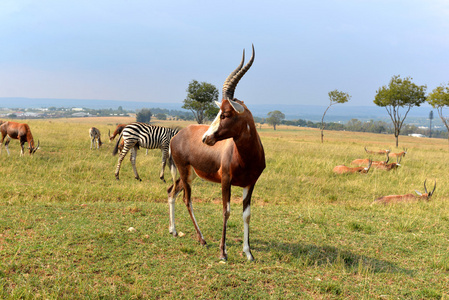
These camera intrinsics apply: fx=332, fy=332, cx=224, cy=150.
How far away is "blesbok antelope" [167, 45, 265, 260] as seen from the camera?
469cm

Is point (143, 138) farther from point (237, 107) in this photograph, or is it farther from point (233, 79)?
point (237, 107)

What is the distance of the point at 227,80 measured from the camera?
190 inches

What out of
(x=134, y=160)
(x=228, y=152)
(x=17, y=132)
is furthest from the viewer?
(x=17, y=132)

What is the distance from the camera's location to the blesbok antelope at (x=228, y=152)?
4.69 metres

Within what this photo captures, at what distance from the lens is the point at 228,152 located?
509 centimetres

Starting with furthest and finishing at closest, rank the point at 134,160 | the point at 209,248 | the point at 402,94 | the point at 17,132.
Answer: the point at 402,94, the point at 17,132, the point at 134,160, the point at 209,248

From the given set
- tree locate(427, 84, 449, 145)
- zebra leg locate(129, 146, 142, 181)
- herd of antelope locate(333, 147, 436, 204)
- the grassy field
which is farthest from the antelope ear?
tree locate(427, 84, 449, 145)

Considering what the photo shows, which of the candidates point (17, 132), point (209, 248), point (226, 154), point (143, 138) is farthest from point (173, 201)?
point (17, 132)

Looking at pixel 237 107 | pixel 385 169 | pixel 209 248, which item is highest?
pixel 237 107

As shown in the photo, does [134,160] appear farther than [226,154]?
Yes

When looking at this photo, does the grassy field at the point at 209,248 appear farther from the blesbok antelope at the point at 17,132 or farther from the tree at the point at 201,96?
the tree at the point at 201,96

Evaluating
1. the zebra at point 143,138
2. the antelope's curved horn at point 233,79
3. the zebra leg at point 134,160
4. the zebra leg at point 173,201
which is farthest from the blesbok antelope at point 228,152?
the zebra at point 143,138

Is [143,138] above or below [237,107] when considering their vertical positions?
below

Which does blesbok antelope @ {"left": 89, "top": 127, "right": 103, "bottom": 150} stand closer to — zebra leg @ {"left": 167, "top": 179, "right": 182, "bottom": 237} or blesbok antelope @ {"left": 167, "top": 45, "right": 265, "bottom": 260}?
zebra leg @ {"left": 167, "top": 179, "right": 182, "bottom": 237}
